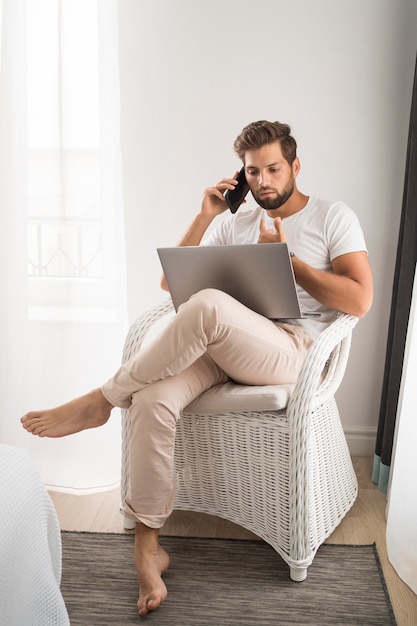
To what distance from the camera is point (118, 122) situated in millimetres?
2354

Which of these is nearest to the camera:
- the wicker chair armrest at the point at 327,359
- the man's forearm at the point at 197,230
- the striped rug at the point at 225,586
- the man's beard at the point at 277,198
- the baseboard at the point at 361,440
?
the striped rug at the point at 225,586

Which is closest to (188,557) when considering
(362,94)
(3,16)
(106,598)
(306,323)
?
(106,598)

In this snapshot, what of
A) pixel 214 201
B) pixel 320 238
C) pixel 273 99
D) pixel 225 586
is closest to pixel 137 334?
pixel 214 201

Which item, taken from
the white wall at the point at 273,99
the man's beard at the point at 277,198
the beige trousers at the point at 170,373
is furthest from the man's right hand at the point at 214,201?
the beige trousers at the point at 170,373

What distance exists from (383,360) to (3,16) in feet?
6.13

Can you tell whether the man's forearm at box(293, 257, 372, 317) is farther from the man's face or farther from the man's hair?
the man's hair

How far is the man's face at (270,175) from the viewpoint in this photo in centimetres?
208

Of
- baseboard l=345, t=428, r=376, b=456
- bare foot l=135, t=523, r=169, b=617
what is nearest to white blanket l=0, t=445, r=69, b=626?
bare foot l=135, t=523, r=169, b=617

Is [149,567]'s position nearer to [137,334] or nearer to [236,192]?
[137,334]

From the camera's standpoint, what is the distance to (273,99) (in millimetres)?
2443

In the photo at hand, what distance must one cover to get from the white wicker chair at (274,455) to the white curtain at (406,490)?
198 millimetres

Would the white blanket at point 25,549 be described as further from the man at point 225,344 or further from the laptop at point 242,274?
the laptop at point 242,274

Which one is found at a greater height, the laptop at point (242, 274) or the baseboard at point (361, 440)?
the laptop at point (242, 274)

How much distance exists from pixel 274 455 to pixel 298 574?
0.31 meters
